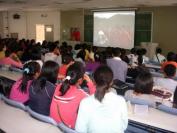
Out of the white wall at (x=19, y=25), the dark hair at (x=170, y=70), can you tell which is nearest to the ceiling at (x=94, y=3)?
the dark hair at (x=170, y=70)

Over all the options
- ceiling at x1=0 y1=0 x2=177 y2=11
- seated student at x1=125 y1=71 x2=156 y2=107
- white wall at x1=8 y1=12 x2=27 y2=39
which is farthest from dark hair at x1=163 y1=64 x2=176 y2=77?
white wall at x1=8 y1=12 x2=27 y2=39

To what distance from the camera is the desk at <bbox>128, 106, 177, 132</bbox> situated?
2.61 meters

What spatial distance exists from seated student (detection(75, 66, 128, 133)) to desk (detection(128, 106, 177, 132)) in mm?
436

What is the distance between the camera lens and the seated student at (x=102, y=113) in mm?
2297

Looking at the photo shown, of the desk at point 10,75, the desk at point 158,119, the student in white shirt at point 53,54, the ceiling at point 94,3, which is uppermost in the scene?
the ceiling at point 94,3

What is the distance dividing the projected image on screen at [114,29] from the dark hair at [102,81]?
9.43m

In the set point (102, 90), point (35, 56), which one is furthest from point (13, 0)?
point (102, 90)

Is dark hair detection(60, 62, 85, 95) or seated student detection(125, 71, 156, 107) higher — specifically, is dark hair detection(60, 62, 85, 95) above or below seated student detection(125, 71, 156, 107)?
above

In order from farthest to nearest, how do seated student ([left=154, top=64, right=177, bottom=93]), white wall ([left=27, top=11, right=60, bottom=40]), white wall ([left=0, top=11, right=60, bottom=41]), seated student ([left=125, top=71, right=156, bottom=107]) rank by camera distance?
1. white wall ([left=0, top=11, right=60, bottom=41])
2. white wall ([left=27, top=11, right=60, bottom=40])
3. seated student ([left=154, top=64, right=177, bottom=93])
4. seated student ([left=125, top=71, right=156, bottom=107])

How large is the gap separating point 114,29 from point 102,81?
33.9 feet

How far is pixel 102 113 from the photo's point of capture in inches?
90.7

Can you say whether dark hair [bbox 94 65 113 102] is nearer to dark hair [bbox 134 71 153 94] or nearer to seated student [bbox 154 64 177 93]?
dark hair [bbox 134 71 153 94]

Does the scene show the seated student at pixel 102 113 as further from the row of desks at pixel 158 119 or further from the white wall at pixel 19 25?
the white wall at pixel 19 25

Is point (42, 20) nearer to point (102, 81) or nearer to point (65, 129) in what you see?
point (102, 81)
